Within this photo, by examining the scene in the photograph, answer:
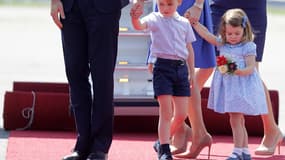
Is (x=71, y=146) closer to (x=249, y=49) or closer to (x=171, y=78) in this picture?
(x=171, y=78)

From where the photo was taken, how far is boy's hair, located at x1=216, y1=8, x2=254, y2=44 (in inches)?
277

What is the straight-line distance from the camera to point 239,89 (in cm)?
707

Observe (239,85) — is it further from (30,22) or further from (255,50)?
(30,22)

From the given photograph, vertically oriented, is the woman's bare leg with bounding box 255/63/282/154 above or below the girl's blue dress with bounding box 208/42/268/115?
below

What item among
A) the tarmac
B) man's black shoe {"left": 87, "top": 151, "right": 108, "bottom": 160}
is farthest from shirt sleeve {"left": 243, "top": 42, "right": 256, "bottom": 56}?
the tarmac

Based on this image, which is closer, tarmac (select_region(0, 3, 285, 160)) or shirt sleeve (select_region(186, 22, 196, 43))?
shirt sleeve (select_region(186, 22, 196, 43))

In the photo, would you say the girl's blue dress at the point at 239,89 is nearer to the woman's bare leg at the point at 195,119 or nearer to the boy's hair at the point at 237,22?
the boy's hair at the point at 237,22

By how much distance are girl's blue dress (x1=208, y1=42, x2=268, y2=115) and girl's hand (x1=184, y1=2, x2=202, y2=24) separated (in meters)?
0.26

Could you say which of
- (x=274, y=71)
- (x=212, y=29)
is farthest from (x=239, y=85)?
(x=274, y=71)

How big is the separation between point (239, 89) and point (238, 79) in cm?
7

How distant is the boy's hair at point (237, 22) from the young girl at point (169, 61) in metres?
0.24

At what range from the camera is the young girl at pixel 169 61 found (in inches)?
274

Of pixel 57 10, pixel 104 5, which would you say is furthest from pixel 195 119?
pixel 57 10

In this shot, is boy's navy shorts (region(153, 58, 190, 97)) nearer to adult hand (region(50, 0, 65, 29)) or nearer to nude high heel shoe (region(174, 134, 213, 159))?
nude high heel shoe (region(174, 134, 213, 159))
